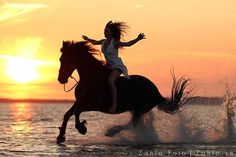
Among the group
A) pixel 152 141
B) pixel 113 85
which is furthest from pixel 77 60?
pixel 152 141

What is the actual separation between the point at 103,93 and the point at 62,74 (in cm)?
119

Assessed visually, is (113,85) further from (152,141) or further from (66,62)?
(152,141)

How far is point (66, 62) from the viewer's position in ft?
45.4

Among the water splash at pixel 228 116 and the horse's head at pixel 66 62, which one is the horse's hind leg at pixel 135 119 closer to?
the horse's head at pixel 66 62

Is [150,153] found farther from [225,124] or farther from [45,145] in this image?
[225,124]

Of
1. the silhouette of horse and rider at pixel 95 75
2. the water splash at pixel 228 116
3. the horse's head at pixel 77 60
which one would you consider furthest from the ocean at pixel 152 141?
the horse's head at pixel 77 60

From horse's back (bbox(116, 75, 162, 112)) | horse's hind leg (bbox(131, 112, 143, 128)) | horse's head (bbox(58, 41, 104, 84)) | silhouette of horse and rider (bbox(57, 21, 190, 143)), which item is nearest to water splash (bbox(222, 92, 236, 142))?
horse's back (bbox(116, 75, 162, 112))

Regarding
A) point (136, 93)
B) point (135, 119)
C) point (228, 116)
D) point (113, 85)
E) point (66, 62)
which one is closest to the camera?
point (66, 62)

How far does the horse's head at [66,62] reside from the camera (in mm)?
13773

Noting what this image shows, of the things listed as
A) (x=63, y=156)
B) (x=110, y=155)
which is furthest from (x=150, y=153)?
(x=63, y=156)

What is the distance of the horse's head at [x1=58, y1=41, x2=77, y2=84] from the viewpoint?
45.2 ft

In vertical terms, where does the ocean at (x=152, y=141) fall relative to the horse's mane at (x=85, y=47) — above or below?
below

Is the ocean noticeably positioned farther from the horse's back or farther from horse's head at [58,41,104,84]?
horse's head at [58,41,104,84]

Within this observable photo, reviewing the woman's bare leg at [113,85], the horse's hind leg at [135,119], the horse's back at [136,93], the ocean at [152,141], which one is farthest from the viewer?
the horse's hind leg at [135,119]
